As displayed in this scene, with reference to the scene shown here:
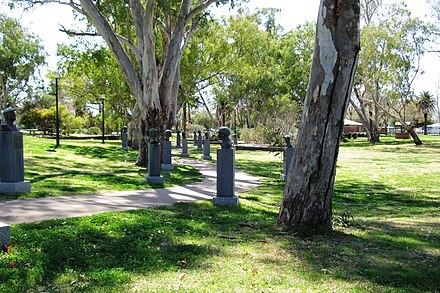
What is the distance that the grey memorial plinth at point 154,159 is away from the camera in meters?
11.3

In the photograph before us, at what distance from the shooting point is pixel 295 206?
6.19m

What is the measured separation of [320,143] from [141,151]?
10.8m

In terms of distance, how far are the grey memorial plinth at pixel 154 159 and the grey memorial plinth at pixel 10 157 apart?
3.55m

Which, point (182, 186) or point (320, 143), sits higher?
point (320, 143)

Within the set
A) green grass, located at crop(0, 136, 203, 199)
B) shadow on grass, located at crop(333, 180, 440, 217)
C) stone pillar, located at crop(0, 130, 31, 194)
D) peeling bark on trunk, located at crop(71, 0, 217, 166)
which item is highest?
peeling bark on trunk, located at crop(71, 0, 217, 166)

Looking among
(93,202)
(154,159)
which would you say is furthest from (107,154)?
(93,202)

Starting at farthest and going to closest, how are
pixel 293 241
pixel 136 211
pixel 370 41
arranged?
pixel 370 41 < pixel 136 211 < pixel 293 241

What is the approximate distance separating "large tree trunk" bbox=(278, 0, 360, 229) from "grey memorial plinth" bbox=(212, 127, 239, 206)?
2.24 metres

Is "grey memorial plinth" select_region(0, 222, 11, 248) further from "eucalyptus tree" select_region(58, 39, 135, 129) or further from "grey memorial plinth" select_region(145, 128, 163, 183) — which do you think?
"eucalyptus tree" select_region(58, 39, 135, 129)

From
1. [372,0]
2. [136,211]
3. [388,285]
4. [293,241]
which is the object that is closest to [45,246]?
[136,211]

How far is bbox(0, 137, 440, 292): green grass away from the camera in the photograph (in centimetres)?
407

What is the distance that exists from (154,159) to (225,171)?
140 inches

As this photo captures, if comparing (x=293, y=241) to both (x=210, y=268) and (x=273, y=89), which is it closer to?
(x=210, y=268)

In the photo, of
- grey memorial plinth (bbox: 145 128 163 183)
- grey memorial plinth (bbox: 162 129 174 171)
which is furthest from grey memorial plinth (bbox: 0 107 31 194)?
grey memorial plinth (bbox: 162 129 174 171)
